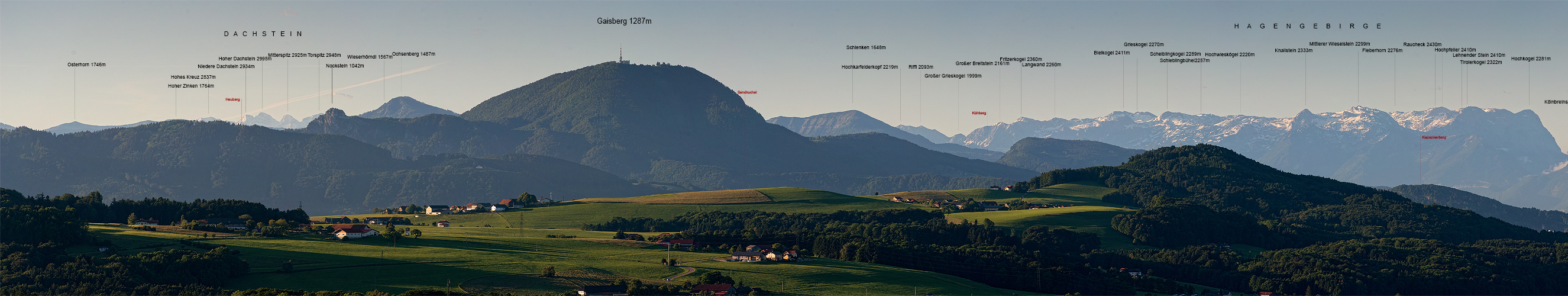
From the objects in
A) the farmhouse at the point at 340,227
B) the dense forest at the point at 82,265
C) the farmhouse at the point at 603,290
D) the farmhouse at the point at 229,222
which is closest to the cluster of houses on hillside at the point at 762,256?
the farmhouse at the point at 603,290

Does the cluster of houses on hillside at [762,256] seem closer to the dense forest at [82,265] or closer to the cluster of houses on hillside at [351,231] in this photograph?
the cluster of houses on hillside at [351,231]

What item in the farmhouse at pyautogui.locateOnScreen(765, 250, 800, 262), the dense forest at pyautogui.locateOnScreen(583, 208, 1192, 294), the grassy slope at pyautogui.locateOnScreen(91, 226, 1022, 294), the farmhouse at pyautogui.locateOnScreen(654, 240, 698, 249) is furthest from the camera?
the farmhouse at pyautogui.locateOnScreen(654, 240, 698, 249)

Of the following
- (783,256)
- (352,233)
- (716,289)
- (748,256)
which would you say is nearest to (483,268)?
(716,289)

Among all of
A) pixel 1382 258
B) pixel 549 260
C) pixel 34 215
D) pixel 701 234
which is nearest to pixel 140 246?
pixel 34 215

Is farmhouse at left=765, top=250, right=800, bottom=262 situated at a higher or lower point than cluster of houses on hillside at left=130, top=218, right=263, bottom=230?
lower

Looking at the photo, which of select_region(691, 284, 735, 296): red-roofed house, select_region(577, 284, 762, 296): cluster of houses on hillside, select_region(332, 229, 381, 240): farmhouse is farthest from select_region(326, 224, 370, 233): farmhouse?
select_region(691, 284, 735, 296): red-roofed house

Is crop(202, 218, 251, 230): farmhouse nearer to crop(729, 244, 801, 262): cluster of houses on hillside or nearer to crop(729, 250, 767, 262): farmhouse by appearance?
crop(729, 250, 767, 262): farmhouse

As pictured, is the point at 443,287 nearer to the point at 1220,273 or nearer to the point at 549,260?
the point at 549,260
